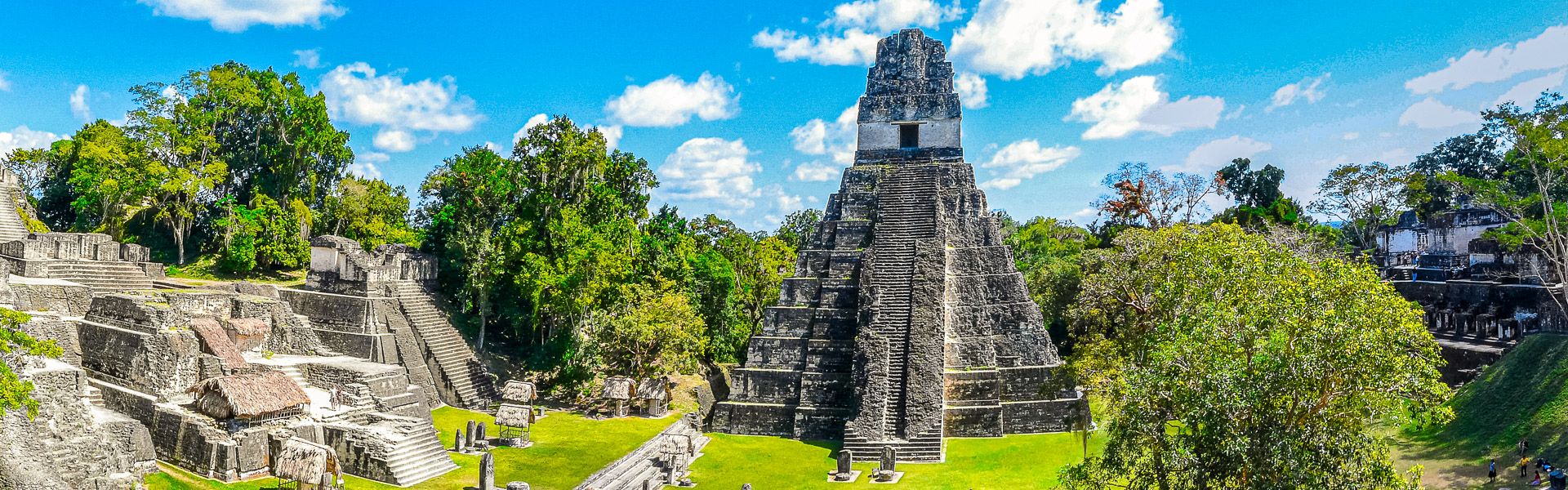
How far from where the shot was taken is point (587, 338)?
27.6m

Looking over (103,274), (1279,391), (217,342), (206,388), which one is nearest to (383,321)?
(217,342)

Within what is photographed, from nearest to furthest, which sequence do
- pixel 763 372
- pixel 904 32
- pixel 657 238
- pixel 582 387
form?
pixel 763 372, pixel 582 387, pixel 904 32, pixel 657 238

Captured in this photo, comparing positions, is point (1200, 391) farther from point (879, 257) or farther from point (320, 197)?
point (320, 197)

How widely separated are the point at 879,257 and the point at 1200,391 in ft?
53.6

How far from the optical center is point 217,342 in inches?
776

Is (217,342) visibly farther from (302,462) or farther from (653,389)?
(653,389)

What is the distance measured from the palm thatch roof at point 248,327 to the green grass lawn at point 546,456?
15.6 ft

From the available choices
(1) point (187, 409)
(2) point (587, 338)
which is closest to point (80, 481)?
(1) point (187, 409)

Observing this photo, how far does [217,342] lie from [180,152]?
594 inches

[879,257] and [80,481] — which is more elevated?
[879,257]

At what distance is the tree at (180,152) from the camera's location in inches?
1209

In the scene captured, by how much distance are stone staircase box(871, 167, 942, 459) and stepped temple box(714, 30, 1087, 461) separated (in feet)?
0.13

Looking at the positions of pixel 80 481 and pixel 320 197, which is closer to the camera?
pixel 80 481

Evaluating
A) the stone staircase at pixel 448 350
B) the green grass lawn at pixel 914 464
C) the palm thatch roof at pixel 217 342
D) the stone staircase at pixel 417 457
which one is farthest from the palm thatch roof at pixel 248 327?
the green grass lawn at pixel 914 464
